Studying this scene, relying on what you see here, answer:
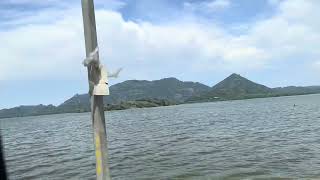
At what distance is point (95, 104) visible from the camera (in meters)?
6.01

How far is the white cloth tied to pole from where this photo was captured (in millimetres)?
5836

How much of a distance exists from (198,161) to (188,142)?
13519 millimetres

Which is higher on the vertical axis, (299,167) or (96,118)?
(96,118)

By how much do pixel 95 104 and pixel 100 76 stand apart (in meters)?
0.34

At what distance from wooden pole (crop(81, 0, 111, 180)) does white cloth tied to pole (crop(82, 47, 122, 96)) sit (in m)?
0.03

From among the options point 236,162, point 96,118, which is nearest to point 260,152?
point 236,162

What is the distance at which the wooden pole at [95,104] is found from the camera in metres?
5.82

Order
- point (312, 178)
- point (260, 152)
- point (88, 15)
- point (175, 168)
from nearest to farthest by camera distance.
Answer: point (88, 15), point (312, 178), point (175, 168), point (260, 152)

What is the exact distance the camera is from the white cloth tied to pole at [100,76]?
5836 mm

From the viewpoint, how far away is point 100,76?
6055 millimetres

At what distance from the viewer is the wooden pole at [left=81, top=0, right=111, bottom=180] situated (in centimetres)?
582

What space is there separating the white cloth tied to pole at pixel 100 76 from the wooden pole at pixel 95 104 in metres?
0.03

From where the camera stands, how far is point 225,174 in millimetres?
24484

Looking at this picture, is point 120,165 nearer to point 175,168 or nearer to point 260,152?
point 175,168
